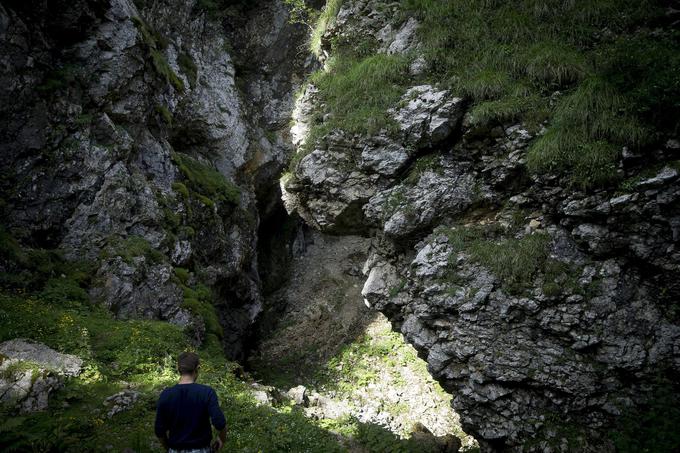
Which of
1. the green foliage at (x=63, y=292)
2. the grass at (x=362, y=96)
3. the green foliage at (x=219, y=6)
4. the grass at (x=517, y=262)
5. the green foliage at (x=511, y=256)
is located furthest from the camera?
the green foliage at (x=219, y=6)

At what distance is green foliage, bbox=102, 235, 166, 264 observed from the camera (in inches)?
391

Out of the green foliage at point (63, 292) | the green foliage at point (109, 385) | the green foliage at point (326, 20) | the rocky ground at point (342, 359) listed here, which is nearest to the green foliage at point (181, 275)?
the green foliage at point (109, 385)

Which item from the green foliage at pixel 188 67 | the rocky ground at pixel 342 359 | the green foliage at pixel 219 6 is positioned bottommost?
the rocky ground at pixel 342 359

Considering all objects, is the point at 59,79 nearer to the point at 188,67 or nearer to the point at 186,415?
the point at 188,67

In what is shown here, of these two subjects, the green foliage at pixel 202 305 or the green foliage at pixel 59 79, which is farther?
the green foliage at pixel 202 305

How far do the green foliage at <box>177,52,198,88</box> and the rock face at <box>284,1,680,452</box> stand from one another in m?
9.24

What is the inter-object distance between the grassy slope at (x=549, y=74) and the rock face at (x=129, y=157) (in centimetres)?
542

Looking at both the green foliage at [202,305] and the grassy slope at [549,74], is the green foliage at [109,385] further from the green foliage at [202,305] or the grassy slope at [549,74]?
the grassy slope at [549,74]

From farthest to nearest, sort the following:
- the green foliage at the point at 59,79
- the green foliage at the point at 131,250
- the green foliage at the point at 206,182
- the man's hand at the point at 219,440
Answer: the green foliage at the point at 206,182, the green foliage at the point at 59,79, the green foliage at the point at 131,250, the man's hand at the point at 219,440

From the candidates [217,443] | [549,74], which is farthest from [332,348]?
[549,74]

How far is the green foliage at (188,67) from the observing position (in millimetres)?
15875

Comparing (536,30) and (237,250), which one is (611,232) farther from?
(237,250)

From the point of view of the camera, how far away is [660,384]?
19.9ft

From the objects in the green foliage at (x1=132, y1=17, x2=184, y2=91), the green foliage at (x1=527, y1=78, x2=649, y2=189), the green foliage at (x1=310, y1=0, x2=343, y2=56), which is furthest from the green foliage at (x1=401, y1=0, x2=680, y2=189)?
the green foliage at (x1=132, y1=17, x2=184, y2=91)
